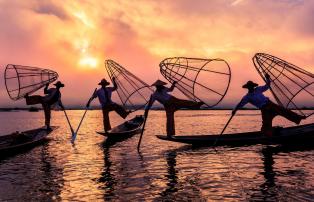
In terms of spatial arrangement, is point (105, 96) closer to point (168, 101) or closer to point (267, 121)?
point (168, 101)

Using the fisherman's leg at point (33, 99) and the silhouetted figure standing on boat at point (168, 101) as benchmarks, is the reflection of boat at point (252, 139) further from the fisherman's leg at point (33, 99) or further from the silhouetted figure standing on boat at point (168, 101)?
the fisherman's leg at point (33, 99)

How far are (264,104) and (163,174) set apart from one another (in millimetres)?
7618

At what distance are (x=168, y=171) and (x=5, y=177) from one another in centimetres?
612

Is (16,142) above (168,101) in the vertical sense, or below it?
below

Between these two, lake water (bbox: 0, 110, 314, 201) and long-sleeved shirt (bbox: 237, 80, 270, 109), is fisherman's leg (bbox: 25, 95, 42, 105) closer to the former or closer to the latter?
lake water (bbox: 0, 110, 314, 201)

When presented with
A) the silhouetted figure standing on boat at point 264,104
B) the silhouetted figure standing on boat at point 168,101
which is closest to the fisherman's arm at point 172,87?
the silhouetted figure standing on boat at point 168,101

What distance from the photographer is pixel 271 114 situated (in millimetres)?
19797

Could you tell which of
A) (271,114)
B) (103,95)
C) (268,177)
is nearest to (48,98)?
(103,95)

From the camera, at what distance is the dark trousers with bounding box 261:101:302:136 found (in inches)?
771

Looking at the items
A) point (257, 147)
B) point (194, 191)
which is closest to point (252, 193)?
point (194, 191)

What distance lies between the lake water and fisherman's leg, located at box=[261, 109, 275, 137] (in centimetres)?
97

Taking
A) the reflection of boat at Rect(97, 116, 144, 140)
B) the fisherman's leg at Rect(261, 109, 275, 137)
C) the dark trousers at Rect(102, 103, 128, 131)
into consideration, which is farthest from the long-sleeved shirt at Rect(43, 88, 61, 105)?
the fisherman's leg at Rect(261, 109, 275, 137)

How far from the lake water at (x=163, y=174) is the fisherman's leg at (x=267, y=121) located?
3.19 ft

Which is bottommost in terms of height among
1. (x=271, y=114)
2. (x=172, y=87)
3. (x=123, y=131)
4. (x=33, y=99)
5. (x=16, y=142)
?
(x=16, y=142)
